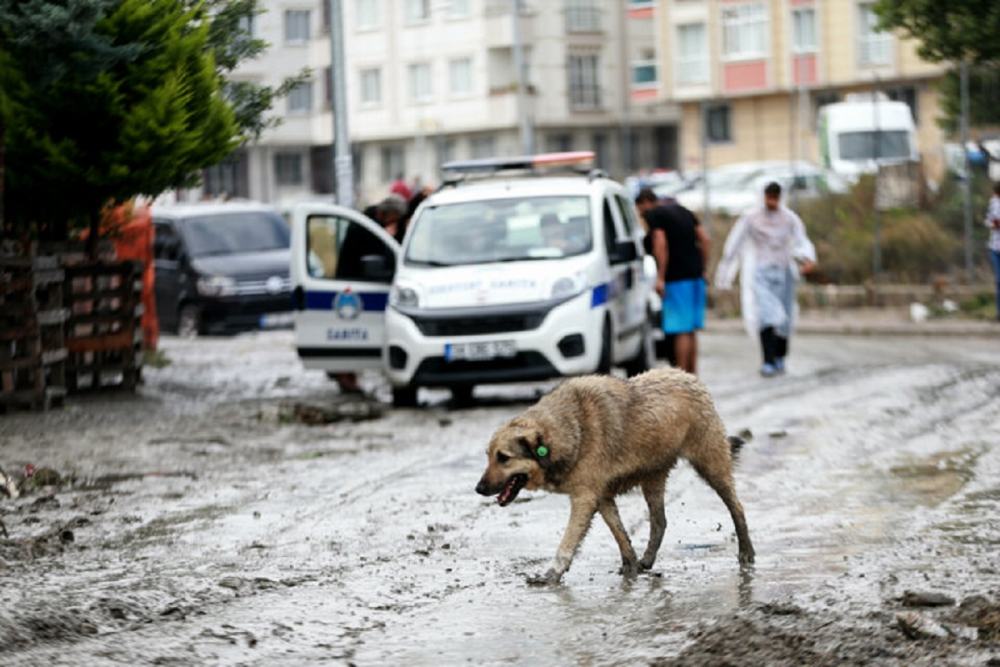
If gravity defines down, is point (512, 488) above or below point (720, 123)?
below

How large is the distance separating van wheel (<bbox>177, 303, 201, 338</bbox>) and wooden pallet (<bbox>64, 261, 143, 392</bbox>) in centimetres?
1043

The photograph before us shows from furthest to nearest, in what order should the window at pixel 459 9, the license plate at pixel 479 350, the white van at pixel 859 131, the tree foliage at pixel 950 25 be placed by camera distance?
the window at pixel 459 9 < the white van at pixel 859 131 < the license plate at pixel 479 350 < the tree foliage at pixel 950 25

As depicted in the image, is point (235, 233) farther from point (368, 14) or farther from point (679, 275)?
point (368, 14)

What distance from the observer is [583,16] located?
75188mm

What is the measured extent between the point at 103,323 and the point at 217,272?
10.5m

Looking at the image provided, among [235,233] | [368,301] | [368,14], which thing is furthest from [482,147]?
[368,301]

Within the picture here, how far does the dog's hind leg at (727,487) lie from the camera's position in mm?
9094

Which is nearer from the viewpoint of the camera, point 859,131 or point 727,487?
point 727,487

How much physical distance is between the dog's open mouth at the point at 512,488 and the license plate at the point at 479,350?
8.43 m

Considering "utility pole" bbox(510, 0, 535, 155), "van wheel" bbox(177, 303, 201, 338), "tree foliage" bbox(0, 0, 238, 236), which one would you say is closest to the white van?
"utility pole" bbox(510, 0, 535, 155)

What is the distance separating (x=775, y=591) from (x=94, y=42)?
28.1 feet

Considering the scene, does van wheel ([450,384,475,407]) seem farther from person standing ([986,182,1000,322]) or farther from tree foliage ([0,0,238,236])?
person standing ([986,182,1000,322])

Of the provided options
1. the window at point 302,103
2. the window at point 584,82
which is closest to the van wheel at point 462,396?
the window at point 584,82

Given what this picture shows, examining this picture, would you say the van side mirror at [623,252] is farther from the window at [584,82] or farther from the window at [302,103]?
the window at [302,103]
